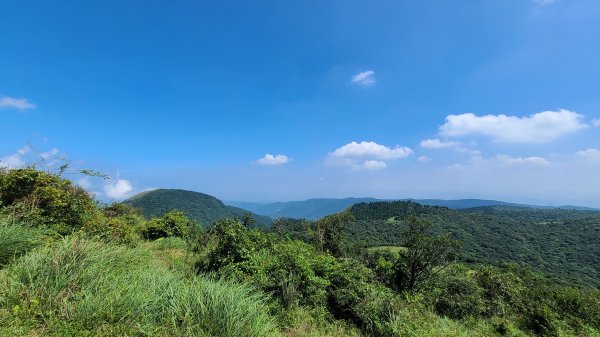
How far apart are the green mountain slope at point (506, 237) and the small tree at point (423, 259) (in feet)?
168

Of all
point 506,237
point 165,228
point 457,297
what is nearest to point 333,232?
point 457,297

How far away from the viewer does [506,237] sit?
111 m

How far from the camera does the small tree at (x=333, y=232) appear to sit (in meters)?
30.6

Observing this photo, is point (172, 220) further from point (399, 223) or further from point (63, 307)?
point (399, 223)

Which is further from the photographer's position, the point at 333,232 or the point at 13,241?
the point at 333,232

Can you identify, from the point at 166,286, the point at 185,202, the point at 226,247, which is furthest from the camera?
the point at 185,202

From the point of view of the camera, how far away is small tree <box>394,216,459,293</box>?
82.6 ft

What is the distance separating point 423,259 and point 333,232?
30.1 feet

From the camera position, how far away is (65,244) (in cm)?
482

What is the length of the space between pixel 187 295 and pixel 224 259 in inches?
146

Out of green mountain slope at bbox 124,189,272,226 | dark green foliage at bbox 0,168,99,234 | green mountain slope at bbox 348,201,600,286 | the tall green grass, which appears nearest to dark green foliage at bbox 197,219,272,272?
the tall green grass

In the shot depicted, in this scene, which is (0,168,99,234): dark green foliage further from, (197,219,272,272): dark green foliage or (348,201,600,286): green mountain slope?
(348,201,600,286): green mountain slope

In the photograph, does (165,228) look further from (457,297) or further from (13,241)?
(457,297)

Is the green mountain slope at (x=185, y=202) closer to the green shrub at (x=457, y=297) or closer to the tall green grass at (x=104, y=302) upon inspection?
the green shrub at (x=457, y=297)
